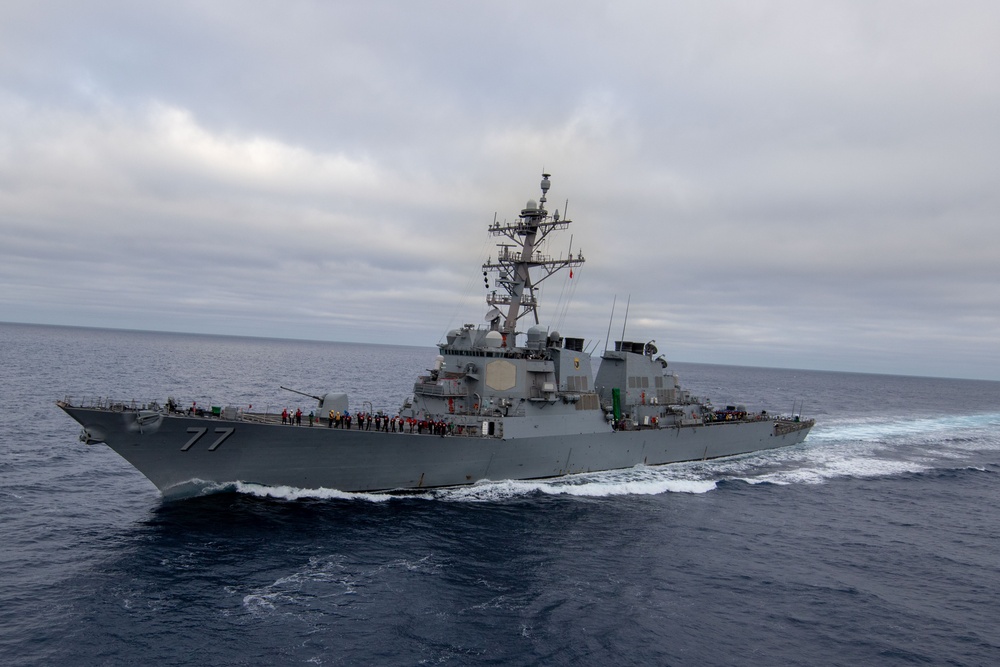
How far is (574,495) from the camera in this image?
2564 centimetres

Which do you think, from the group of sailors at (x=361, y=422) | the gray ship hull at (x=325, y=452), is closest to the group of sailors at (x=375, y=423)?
the group of sailors at (x=361, y=422)

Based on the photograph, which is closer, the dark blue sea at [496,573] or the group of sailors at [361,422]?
the dark blue sea at [496,573]

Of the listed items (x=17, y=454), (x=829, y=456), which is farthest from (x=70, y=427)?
(x=829, y=456)

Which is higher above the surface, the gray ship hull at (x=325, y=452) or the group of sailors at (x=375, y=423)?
the group of sailors at (x=375, y=423)

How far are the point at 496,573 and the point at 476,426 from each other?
831cm

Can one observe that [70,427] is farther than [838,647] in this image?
Yes

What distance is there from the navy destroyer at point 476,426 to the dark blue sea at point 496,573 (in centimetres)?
98

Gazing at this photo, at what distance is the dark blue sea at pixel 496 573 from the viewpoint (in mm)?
13164

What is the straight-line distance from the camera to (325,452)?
22.2 meters

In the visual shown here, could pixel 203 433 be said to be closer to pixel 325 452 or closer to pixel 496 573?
pixel 325 452

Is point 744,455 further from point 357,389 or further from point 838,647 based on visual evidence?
point 357,389

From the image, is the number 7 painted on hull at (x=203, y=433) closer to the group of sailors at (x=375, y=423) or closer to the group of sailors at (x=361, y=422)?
the group of sailors at (x=375, y=423)

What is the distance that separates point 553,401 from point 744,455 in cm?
1779

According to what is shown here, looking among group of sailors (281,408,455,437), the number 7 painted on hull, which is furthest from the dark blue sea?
group of sailors (281,408,455,437)
